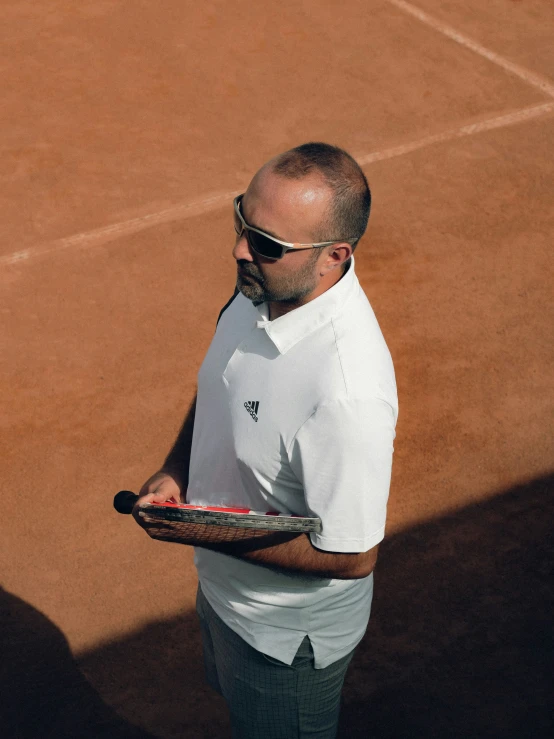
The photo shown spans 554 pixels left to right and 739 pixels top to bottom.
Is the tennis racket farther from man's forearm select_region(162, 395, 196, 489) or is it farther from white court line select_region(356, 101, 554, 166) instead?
white court line select_region(356, 101, 554, 166)

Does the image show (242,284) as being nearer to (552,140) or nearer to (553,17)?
(552,140)

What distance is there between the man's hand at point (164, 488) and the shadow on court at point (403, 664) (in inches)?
54.9

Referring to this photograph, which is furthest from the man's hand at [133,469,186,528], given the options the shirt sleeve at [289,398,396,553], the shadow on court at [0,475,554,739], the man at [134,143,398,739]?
the shadow on court at [0,475,554,739]

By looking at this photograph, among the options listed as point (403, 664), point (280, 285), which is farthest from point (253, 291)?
point (403, 664)

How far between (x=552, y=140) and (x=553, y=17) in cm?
270

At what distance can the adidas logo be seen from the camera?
2.60m

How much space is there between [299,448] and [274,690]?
87cm

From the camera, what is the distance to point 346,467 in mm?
2393

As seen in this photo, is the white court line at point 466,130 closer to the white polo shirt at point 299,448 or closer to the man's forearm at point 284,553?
the white polo shirt at point 299,448

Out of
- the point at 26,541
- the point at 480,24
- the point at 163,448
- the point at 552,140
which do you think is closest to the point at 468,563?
the point at 163,448

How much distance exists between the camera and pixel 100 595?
437 centimetres

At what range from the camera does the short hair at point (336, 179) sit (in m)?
2.56

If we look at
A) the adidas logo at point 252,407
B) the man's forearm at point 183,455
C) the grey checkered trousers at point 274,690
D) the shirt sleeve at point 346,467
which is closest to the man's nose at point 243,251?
the adidas logo at point 252,407

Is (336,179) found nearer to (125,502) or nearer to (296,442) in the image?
(296,442)
